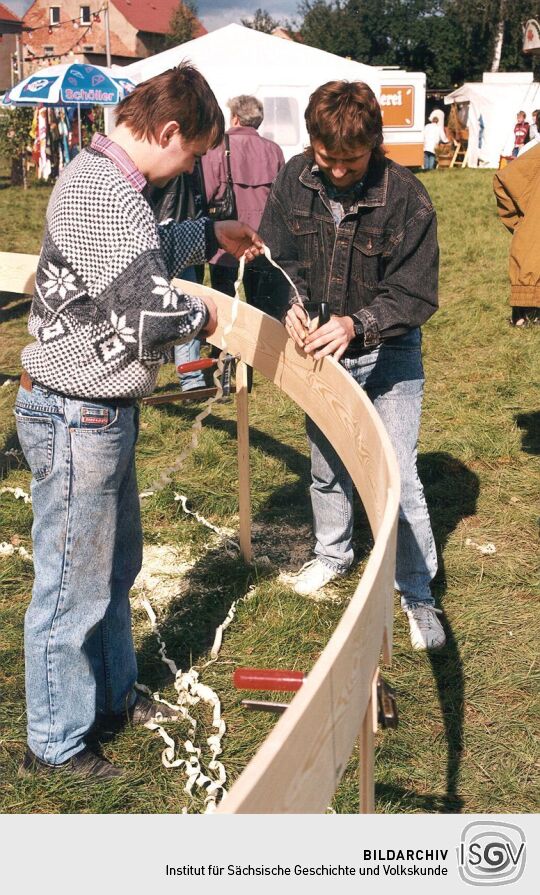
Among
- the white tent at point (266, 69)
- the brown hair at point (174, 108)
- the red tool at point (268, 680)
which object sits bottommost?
the red tool at point (268, 680)

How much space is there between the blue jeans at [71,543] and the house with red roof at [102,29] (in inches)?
2630

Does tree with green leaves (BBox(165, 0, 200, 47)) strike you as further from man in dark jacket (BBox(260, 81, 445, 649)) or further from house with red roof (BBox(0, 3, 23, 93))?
man in dark jacket (BBox(260, 81, 445, 649))

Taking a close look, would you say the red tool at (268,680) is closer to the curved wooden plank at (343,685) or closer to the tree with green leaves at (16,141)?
the curved wooden plank at (343,685)

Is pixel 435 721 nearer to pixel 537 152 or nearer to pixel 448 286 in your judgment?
pixel 537 152

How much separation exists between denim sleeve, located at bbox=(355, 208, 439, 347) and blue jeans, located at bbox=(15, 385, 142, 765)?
3.51ft

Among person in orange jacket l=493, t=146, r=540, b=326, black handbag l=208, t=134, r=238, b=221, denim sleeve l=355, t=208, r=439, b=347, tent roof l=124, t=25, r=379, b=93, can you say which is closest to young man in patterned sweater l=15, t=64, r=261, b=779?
denim sleeve l=355, t=208, r=439, b=347

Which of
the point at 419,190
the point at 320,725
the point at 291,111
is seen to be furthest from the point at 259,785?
the point at 291,111

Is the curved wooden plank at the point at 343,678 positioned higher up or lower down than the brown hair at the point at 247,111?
lower down

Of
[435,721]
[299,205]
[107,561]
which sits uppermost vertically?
[299,205]

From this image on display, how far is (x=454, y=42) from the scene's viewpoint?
55.3 metres

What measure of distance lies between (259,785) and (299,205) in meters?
2.79
